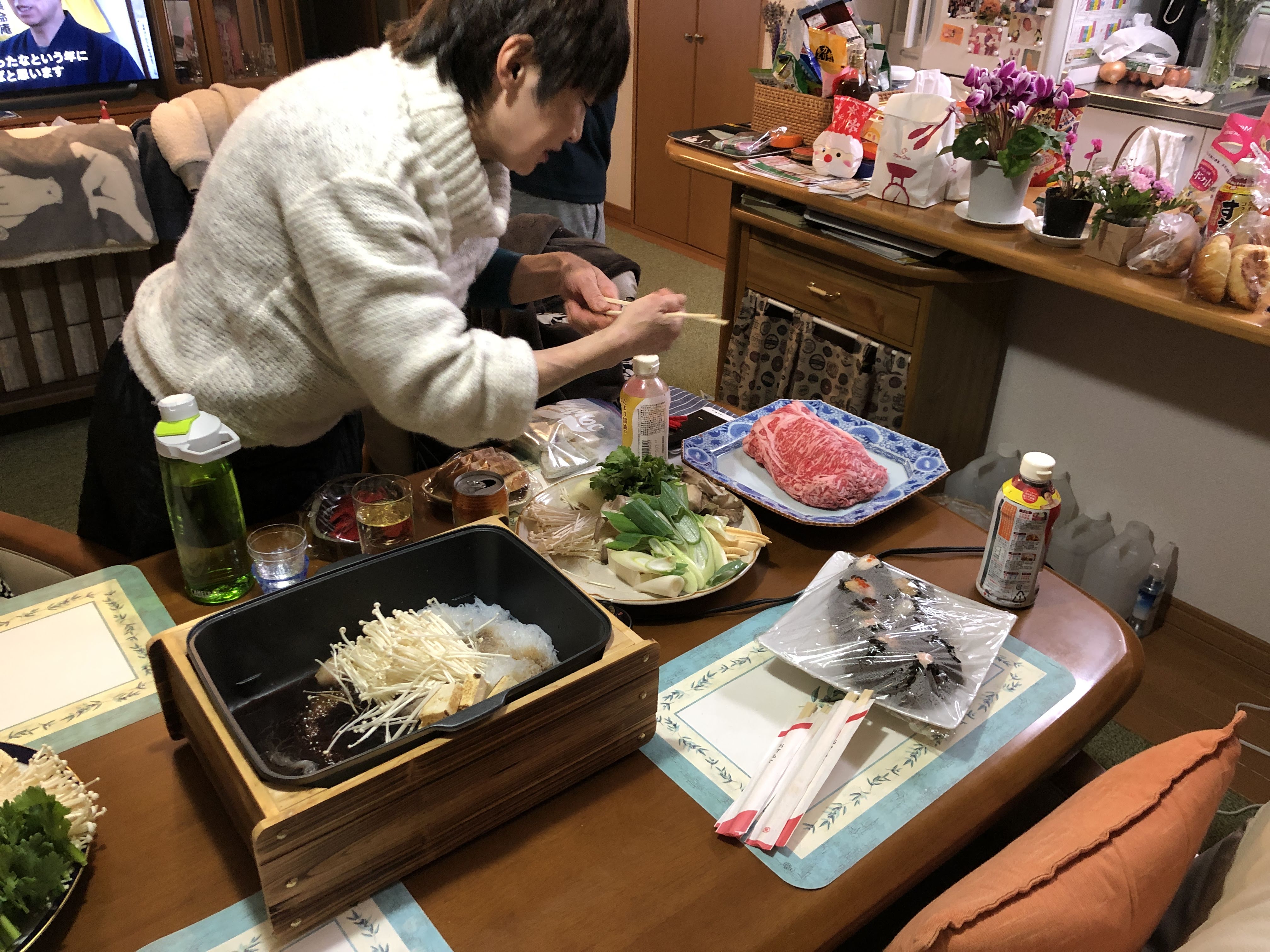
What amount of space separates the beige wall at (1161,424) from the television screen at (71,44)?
4.01m

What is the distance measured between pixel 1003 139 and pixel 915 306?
43 centimetres

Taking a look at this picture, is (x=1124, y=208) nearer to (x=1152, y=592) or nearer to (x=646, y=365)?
(x=1152, y=592)

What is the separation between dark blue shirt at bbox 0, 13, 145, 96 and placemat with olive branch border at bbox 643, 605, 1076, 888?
4.44 meters

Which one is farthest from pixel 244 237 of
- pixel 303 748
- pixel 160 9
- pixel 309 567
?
pixel 160 9

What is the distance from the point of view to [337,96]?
99 centimetres

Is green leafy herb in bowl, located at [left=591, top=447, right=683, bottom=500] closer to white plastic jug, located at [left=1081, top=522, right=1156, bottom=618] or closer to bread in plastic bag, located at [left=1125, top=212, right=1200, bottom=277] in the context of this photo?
bread in plastic bag, located at [left=1125, top=212, right=1200, bottom=277]

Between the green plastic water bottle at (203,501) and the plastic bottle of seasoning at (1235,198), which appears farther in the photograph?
the plastic bottle of seasoning at (1235,198)

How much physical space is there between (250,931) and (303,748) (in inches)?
6.2

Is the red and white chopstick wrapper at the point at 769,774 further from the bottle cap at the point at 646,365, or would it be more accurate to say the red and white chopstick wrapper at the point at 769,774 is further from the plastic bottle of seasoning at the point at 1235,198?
the plastic bottle of seasoning at the point at 1235,198

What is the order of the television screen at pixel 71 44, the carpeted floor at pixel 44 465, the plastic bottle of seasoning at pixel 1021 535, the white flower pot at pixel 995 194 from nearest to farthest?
1. the plastic bottle of seasoning at pixel 1021 535
2. the white flower pot at pixel 995 194
3. the carpeted floor at pixel 44 465
4. the television screen at pixel 71 44

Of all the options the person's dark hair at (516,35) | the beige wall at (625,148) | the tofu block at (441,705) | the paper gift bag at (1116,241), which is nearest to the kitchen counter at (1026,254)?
the paper gift bag at (1116,241)

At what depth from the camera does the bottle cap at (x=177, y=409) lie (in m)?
0.99

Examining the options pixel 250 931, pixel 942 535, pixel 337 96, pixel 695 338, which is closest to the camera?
pixel 250 931

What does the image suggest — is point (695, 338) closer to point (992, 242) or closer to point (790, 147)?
point (790, 147)
